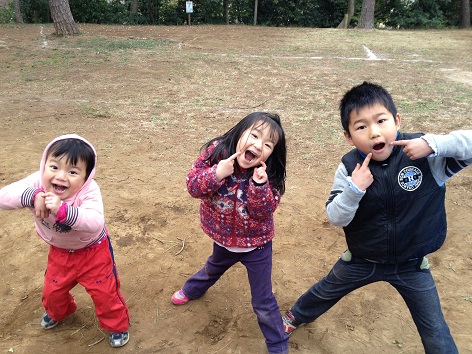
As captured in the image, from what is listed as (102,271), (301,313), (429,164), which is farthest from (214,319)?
(429,164)

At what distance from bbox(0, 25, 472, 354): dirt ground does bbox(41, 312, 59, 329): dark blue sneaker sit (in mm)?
35

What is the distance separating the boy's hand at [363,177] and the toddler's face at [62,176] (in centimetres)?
132

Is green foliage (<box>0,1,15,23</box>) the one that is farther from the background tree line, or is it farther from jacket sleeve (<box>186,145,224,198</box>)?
jacket sleeve (<box>186,145,224,198</box>)

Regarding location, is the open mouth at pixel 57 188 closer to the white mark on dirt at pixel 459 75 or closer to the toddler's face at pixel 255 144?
the toddler's face at pixel 255 144

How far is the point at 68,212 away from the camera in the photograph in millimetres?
2027

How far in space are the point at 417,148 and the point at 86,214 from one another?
1.55 metres

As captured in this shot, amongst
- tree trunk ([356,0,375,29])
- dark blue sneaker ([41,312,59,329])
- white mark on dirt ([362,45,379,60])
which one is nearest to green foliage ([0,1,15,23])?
tree trunk ([356,0,375,29])

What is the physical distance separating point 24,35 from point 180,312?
13923 millimetres

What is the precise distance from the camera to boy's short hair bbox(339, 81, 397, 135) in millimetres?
2029

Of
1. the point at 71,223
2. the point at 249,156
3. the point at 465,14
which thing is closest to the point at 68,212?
the point at 71,223

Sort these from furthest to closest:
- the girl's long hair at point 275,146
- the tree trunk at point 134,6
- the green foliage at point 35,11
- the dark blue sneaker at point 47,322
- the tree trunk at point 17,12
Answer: the tree trunk at point 134,6, the green foliage at point 35,11, the tree trunk at point 17,12, the dark blue sneaker at point 47,322, the girl's long hair at point 275,146

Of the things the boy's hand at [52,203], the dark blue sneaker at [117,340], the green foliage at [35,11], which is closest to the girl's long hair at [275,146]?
the boy's hand at [52,203]

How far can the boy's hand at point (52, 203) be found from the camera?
197 centimetres

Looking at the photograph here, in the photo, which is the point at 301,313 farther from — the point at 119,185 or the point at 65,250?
the point at 119,185
